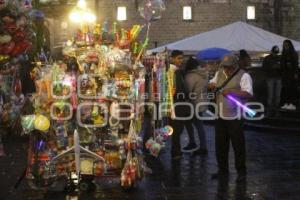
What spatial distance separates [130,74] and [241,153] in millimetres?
2258

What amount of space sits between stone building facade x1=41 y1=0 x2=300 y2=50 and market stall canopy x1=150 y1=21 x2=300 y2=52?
971 centimetres

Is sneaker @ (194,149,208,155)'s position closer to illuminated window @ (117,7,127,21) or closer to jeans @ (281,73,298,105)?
jeans @ (281,73,298,105)

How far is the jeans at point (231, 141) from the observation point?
8.46 meters

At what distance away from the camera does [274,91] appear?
14.8 m

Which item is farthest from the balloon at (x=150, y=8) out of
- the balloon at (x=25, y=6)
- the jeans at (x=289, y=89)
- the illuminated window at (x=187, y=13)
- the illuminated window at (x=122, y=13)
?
the illuminated window at (x=187, y=13)

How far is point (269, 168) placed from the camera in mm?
9219

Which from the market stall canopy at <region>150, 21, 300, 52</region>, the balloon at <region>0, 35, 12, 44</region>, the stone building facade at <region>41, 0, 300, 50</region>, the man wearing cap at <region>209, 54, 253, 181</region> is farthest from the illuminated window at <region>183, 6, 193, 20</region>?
the balloon at <region>0, 35, 12, 44</region>

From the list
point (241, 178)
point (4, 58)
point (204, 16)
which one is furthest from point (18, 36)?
point (204, 16)

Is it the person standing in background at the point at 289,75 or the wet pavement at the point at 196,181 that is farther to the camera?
the person standing in background at the point at 289,75

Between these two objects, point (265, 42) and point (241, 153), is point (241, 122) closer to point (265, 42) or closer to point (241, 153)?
point (241, 153)

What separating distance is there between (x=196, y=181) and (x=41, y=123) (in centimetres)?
250

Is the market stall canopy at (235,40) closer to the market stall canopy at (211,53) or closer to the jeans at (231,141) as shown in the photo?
the market stall canopy at (211,53)

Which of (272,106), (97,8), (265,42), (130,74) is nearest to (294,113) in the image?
(272,106)

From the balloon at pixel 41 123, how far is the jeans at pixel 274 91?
8.54 meters
